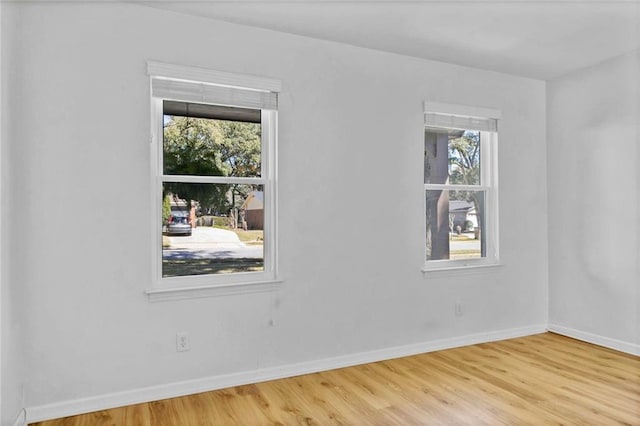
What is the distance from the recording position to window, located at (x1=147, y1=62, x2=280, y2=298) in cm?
302

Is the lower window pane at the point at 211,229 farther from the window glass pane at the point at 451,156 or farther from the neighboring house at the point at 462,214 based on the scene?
the neighboring house at the point at 462,214

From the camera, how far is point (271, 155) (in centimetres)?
334

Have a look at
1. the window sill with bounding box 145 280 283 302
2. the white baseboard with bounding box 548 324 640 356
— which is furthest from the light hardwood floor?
the window sill with bounding box 145 280 283 302

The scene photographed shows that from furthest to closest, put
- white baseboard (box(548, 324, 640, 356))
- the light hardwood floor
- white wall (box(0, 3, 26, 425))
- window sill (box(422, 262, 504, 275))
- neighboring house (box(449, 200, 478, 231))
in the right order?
neighboring house (box(449, 200, 478, 231)) < window sill (box(422, 262, 504, 275)) < white baseboard (box(548, 324, 640, 356)) < the light hardwood floor < white wall (box(0, 3, 26, 425))

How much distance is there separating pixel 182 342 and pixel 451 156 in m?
2.86

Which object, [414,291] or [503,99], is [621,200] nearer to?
[503,99]

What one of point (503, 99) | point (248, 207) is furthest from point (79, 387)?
point (503, 99)

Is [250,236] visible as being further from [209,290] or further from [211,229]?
[209,290]

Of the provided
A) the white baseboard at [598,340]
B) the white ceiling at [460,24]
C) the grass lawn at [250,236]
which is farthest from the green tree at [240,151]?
the white baseboard at [598,340]

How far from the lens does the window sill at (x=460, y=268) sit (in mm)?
3912

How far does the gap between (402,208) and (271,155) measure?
1.24m

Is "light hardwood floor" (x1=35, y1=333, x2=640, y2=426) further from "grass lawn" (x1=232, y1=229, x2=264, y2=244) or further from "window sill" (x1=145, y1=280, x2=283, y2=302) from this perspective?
"grass lawn" (x1=232, y1=229, x2=264, y2=244)

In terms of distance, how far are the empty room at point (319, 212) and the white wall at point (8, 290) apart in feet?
0.07

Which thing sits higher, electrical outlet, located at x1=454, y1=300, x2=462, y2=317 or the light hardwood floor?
electrical outlet, located at x1=454, y1=300, x2=462, y2=317
